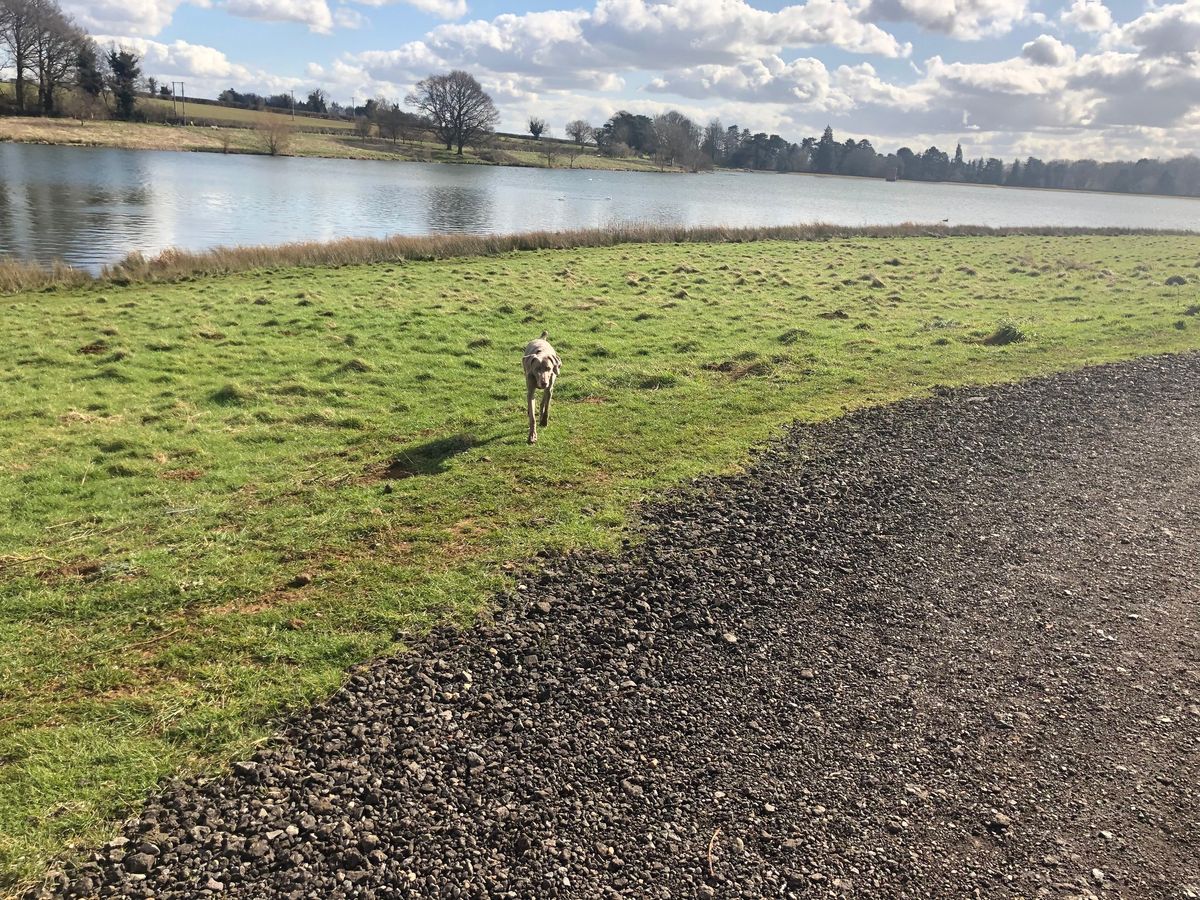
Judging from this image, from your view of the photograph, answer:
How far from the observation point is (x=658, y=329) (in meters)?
18.6

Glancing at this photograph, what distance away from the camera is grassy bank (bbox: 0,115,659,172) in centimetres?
8025

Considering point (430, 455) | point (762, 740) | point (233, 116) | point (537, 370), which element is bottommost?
point (762, 740)

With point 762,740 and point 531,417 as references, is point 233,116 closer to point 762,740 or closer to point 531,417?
point 531,417

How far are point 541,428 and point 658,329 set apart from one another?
27.1 feet

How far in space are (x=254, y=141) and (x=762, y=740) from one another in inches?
4394

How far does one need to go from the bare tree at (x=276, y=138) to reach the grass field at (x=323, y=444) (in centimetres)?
8071

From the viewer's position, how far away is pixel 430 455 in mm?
10281

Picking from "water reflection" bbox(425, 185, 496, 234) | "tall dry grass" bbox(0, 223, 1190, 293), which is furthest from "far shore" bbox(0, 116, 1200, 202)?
"tall dry grass" bbox(0, 223, 1190, 293)

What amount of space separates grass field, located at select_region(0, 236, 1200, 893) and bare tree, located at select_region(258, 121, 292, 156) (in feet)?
265

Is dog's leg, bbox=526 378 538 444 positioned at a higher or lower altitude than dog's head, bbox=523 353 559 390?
lower

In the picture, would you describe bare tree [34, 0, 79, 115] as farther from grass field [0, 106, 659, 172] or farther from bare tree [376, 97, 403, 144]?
bare tree [376, 97, 403, 144]

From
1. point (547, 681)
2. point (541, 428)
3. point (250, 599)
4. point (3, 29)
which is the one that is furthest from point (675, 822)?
point (3, 29)

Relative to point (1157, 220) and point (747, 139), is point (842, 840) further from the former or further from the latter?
point (747, 139)

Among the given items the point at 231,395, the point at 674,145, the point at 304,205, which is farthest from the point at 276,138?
the point at 231,395
